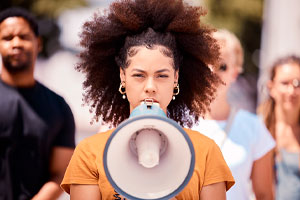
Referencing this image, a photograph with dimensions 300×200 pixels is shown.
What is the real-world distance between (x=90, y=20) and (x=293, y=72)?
254 cm

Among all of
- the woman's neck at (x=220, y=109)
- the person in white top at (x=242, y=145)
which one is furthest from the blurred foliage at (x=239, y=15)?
the person in white top at (x=242, y=145)

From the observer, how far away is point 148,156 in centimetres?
204

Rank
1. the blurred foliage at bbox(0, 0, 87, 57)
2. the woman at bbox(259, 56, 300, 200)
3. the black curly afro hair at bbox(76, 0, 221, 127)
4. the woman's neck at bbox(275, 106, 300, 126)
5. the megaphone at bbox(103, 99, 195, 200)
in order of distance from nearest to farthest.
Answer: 1. the megaphone at bbox(103, 99, 195, 200)
2. the black curly afro hair at bbox(76, 0, 221, 127)
3. the woman at bbox(259, 56, 300, 200)
4. the woman's neck at bbox(275, 106, 300, 126)
5. the blurred foliage at bbox(0, 0, 87, 57)

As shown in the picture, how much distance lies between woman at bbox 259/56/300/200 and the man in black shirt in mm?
2012

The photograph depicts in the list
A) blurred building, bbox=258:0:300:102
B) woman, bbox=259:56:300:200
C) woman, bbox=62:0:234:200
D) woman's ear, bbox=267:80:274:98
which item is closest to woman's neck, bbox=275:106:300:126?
woman, bbox=259:56:300:200

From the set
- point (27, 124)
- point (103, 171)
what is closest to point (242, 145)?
point (103, 171)

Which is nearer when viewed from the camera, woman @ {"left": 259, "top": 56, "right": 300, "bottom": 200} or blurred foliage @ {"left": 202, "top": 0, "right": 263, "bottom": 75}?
woman @ {"left": 259, "top": 56, "right": 300, "bottom": 200}

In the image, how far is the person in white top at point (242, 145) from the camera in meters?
3.10

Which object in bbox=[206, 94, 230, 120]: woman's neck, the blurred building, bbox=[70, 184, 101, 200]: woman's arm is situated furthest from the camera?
the blurred building

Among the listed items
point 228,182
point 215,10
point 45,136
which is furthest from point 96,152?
point 215,10

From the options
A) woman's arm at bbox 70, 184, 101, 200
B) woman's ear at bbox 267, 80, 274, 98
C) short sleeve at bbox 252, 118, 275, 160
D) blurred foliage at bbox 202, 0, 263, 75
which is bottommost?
woman's arm at bbox 70, 184, 101, 200

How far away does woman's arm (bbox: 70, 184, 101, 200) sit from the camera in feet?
6.90

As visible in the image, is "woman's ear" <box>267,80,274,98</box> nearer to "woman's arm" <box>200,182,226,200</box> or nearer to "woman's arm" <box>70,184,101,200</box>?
"woman's arm" <box>200,182,226,200</box>

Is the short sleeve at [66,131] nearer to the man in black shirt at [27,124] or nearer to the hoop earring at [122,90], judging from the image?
the man in black shirt at [27,124]
